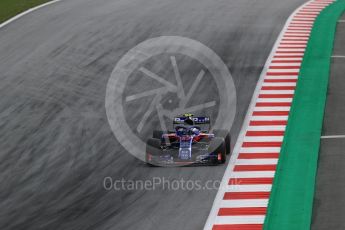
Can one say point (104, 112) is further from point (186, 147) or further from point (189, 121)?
point (186, 147)

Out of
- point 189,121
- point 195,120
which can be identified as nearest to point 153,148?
point 189,121

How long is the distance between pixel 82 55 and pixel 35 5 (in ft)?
36.1

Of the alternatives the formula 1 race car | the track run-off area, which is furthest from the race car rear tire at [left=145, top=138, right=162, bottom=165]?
the track run-off area

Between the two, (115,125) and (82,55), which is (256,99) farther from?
(82,55)

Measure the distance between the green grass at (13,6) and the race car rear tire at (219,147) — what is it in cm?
A: 2056

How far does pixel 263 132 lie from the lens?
83.0 feet

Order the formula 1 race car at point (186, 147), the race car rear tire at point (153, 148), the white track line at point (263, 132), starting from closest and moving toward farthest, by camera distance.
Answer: the white track line at point (263, 132)
the formula 1 race car at point (186, 147)
the race car rear tire at point (153, 148)

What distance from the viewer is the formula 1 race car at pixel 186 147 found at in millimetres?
22172

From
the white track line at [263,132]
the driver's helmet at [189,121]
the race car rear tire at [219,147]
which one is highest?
the driver's helmet at [189,121]

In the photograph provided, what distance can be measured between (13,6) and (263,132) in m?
21.7

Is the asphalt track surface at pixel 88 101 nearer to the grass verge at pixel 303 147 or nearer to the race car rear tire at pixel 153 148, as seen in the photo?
the race car rear tire at pixel 153 148

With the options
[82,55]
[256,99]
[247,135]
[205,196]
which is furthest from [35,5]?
[205,196]

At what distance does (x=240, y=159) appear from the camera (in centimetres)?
2298

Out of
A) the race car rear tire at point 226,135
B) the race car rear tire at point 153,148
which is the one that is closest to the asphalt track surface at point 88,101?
the race car rear tire at point 153,148
